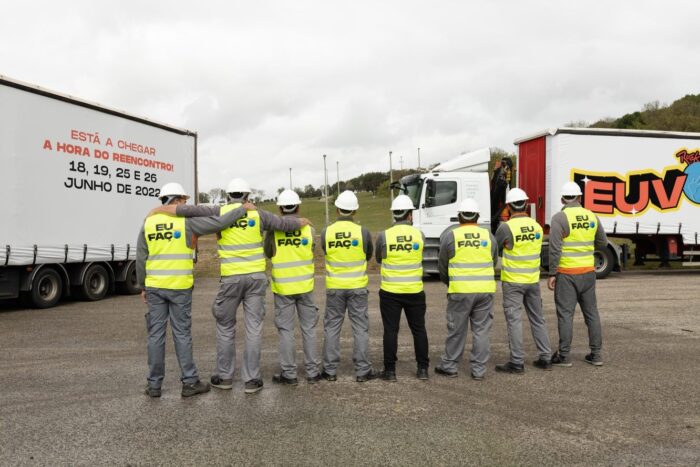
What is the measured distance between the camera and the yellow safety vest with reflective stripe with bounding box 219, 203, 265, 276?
528 centimetres

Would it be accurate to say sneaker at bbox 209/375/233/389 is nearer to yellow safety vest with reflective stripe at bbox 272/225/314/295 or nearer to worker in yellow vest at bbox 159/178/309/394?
worker in yellow vest at bbox 159/178/309/394

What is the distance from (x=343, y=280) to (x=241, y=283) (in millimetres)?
1024

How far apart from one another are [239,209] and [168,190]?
2.30 ft

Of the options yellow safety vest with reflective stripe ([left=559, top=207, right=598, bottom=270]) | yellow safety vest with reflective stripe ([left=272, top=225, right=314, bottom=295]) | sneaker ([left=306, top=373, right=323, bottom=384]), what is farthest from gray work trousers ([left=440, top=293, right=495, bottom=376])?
yellow safety vest with reflective stripe ([left=272, top=225, right=314, bottom=295])

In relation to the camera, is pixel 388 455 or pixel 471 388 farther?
pixel 471 388

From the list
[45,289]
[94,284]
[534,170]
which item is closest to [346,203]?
[45,289]

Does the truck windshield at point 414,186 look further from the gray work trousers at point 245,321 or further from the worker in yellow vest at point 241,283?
the gray work trousers at point 245,321

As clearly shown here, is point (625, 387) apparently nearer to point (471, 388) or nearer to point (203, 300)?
point (471, 388)

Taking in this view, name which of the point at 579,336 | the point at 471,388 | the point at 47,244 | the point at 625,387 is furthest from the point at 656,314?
the point at 47,244

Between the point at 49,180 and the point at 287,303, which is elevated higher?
the point at 49,180

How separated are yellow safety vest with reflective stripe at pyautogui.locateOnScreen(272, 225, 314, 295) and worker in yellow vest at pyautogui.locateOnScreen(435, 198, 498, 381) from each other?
4.77ft

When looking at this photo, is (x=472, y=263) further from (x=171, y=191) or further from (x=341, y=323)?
(x=171, y=191)

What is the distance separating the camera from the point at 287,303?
5516mm

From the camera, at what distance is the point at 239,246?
529 cm
